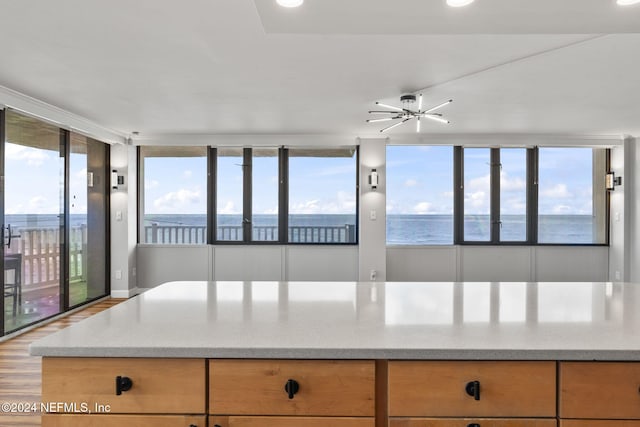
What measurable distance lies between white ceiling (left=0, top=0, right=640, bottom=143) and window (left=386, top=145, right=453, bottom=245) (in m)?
1.49

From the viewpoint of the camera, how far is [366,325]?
1303 millimetres

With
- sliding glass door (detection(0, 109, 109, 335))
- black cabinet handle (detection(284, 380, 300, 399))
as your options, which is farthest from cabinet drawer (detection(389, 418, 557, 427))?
sliding glass door (detection(0, 109, 109, 335))

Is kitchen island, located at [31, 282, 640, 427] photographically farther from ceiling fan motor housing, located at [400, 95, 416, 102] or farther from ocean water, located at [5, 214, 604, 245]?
ocean water, located at [5, 214, 604, 245]

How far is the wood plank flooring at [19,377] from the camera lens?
2.55m

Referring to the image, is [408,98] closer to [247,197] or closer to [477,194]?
[477,194]

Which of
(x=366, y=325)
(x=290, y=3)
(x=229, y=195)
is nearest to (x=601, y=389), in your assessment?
(x=366, y=325)

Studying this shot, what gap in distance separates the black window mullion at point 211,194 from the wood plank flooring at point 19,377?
8.03 ft

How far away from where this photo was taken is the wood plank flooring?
2549 mm

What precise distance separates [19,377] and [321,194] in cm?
428

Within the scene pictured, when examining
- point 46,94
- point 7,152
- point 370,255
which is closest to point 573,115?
point 370,255

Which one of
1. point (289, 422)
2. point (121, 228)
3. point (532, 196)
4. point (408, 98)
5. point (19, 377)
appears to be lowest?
point (19, 377)

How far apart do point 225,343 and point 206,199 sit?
544 centimetres

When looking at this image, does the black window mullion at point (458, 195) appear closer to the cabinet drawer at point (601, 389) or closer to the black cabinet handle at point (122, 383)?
the cabinet drawer at point (601, 389)

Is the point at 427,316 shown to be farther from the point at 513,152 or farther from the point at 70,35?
the point at 513,152
